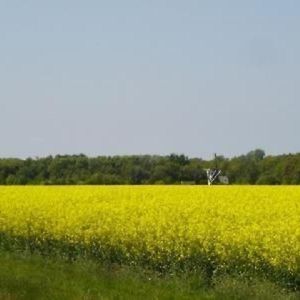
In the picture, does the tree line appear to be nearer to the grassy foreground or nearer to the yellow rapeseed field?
the yellow rapeseed field

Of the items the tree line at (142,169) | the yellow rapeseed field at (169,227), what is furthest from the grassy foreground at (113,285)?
the tree line at (142,169)

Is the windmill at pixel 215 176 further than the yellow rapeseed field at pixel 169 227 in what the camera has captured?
Yes

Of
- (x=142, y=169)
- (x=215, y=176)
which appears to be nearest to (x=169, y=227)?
(x=215, y=176)

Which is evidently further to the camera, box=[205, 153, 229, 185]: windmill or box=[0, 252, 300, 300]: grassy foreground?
box=[205, 153, 229, 185]: windmill

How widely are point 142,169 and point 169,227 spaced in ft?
102

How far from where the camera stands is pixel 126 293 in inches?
412

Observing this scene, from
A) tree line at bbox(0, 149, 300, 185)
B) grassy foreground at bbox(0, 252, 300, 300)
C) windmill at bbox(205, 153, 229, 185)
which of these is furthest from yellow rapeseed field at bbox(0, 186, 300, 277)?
windmill at bbox(205, 153, 229, 185)

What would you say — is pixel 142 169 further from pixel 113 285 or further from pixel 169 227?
pixel 113 285

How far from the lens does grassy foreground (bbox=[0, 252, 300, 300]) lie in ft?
33.6

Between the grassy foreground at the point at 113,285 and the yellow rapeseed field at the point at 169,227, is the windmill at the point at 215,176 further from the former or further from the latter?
the grassy foreground at the point at 113,285

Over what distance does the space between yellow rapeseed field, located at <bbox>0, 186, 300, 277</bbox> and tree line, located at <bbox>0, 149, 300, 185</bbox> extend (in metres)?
16.8

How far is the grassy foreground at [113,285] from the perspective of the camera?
403 inches

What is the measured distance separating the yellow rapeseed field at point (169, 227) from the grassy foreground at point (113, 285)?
59cm

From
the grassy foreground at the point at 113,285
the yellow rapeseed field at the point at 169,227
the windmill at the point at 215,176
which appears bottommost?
the grassy foreground at the point at 113,285
